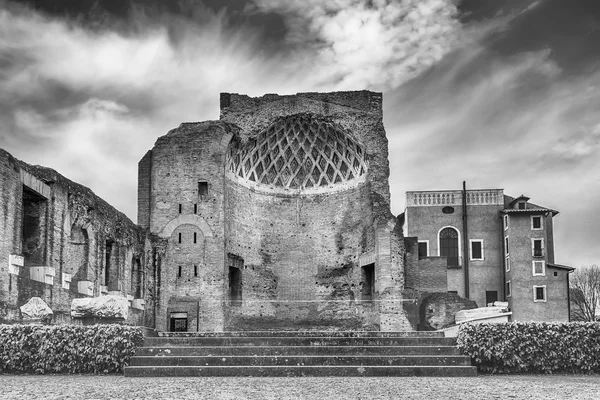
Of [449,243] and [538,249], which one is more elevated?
[449,243]

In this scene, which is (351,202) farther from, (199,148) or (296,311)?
(199,148)

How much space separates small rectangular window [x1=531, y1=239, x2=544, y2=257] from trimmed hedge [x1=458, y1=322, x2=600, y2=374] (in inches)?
1060

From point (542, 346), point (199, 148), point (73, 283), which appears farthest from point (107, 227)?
point (542, 346)

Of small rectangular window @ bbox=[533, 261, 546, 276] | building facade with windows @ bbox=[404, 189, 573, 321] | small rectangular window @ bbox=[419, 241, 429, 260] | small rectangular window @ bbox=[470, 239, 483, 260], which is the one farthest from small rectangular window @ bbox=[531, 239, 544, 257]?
small rectangular window @ bbox=[419, 241, 429, 260]

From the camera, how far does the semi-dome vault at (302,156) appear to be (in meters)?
31.4

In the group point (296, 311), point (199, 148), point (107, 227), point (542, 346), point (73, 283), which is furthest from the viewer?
point (296, 311)

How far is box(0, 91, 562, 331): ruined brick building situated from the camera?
27.4 metres

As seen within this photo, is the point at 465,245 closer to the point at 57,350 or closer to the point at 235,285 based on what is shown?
the point at 235,285

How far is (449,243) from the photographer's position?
4197cm

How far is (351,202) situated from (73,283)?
48.5ft

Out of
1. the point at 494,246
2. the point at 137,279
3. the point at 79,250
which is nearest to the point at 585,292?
the point at 494,246

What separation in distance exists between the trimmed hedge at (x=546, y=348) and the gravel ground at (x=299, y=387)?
16.6 inches

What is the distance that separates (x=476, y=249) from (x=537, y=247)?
3698mm

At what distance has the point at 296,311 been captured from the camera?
1223 inches
